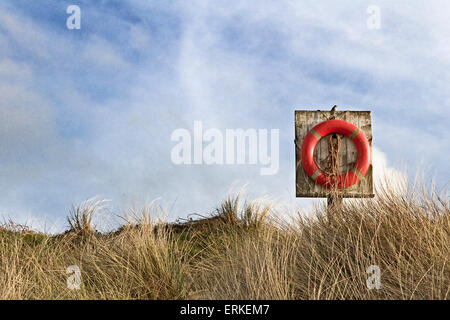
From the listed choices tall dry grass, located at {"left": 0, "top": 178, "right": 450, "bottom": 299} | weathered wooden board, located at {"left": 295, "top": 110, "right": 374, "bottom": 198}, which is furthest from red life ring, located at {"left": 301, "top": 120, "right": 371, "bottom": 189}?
tall dry grass, located at {"left": 0, "top": 178, "right": 450, "bottom": 299}

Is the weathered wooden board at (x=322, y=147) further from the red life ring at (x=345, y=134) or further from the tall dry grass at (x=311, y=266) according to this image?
the tall dry grass at (x=311, y=266)

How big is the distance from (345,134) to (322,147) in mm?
435

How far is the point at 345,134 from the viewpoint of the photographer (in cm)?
725

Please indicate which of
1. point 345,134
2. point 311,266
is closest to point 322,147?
point 345,134

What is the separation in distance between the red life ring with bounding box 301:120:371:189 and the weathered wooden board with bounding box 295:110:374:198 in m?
0.09

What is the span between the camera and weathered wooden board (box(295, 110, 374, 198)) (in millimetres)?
7094

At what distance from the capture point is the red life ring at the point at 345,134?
7066 mm

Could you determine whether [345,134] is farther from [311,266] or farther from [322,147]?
[311,266]

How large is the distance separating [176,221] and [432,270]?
5489 mm

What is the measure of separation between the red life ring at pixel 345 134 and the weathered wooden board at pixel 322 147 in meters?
0.09
